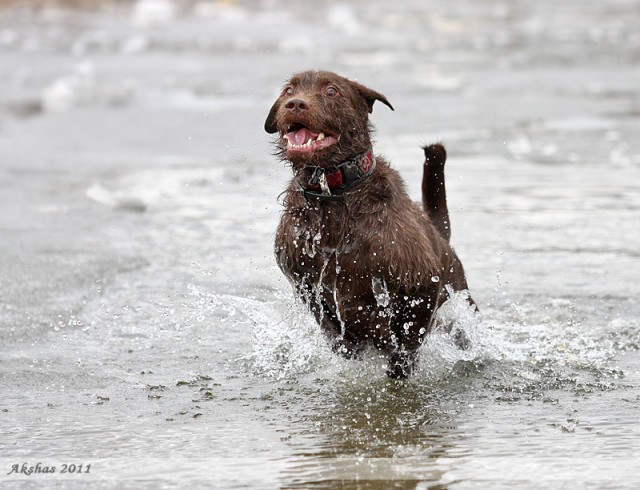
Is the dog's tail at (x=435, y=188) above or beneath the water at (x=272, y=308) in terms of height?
above

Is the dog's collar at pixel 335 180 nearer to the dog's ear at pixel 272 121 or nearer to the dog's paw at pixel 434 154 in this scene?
the dog's ear at pixel 272 121

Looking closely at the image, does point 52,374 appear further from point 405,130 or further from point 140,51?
point 140,51

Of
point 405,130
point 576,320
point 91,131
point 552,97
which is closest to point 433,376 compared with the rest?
point 576,320

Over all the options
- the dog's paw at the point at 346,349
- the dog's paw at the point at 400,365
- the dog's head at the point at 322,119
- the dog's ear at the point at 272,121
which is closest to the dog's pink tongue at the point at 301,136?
the dog's head at the point at 322,119

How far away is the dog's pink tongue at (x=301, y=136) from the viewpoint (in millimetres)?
5969

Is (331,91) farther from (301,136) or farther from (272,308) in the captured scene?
(272,308)

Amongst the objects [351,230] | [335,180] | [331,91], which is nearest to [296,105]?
[331,91]

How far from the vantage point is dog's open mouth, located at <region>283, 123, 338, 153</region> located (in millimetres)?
5953

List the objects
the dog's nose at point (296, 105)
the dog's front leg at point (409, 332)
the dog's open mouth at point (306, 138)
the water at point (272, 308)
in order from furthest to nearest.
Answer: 1. the dog's front leg at point (409, 332)
2. the dog's open mouth at point (306, 138)
3. the dog's nose at point (296, 105)
4. the water at point (272, 308)

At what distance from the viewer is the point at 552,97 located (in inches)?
698

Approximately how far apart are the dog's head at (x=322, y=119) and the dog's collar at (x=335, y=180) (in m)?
0.04

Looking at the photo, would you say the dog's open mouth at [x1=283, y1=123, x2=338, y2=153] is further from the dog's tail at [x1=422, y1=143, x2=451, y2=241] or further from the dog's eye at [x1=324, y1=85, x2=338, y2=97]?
the dog's tail at [x1=422, y1=143, x2=451, y2=241]

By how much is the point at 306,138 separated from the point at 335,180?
263 mm

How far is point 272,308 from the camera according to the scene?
7609 millimetres
